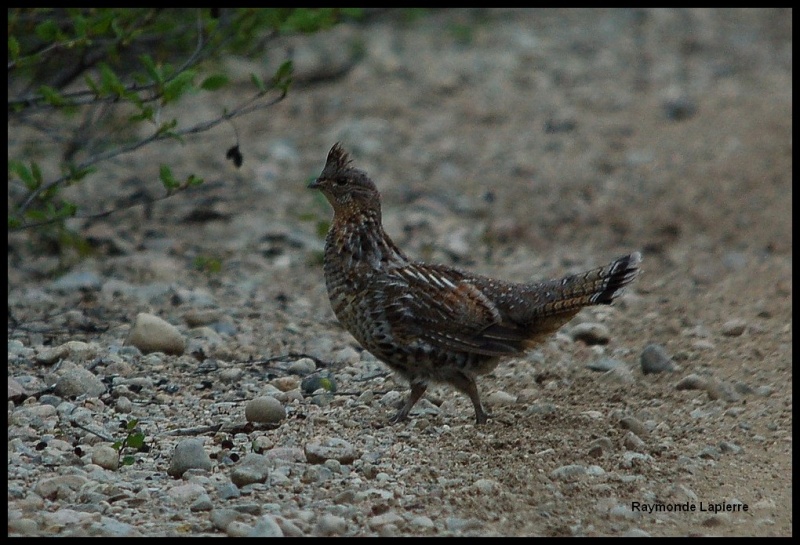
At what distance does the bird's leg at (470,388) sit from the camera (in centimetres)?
662

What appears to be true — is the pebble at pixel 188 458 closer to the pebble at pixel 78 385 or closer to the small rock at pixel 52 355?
the pebble at pixel 78 385

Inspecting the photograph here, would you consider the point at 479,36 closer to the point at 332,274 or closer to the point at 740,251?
the point at 740,251

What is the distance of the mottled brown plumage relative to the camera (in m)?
6.60

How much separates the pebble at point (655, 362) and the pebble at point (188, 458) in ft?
10.3

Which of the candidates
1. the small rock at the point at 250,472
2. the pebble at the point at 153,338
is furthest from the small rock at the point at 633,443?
the pebble at the point at 153,338

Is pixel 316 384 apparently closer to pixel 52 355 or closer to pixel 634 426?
pixel 52 355

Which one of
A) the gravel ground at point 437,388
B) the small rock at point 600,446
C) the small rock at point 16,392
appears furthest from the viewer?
the small rock at point 16,392

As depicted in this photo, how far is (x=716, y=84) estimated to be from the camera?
1655 cm

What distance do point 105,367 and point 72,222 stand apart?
4114mm

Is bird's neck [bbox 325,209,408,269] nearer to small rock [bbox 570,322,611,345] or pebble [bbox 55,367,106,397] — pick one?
pebble [bbox 55,367,106,397]

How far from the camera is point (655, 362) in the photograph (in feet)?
25.1

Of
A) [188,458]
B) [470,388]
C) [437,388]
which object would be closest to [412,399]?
[470,388]

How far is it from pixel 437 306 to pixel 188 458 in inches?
67.6

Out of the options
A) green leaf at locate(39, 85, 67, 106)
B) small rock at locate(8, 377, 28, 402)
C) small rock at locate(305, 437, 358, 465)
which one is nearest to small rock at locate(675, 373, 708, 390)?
small rock at locate(305, 437, 358, 465)
